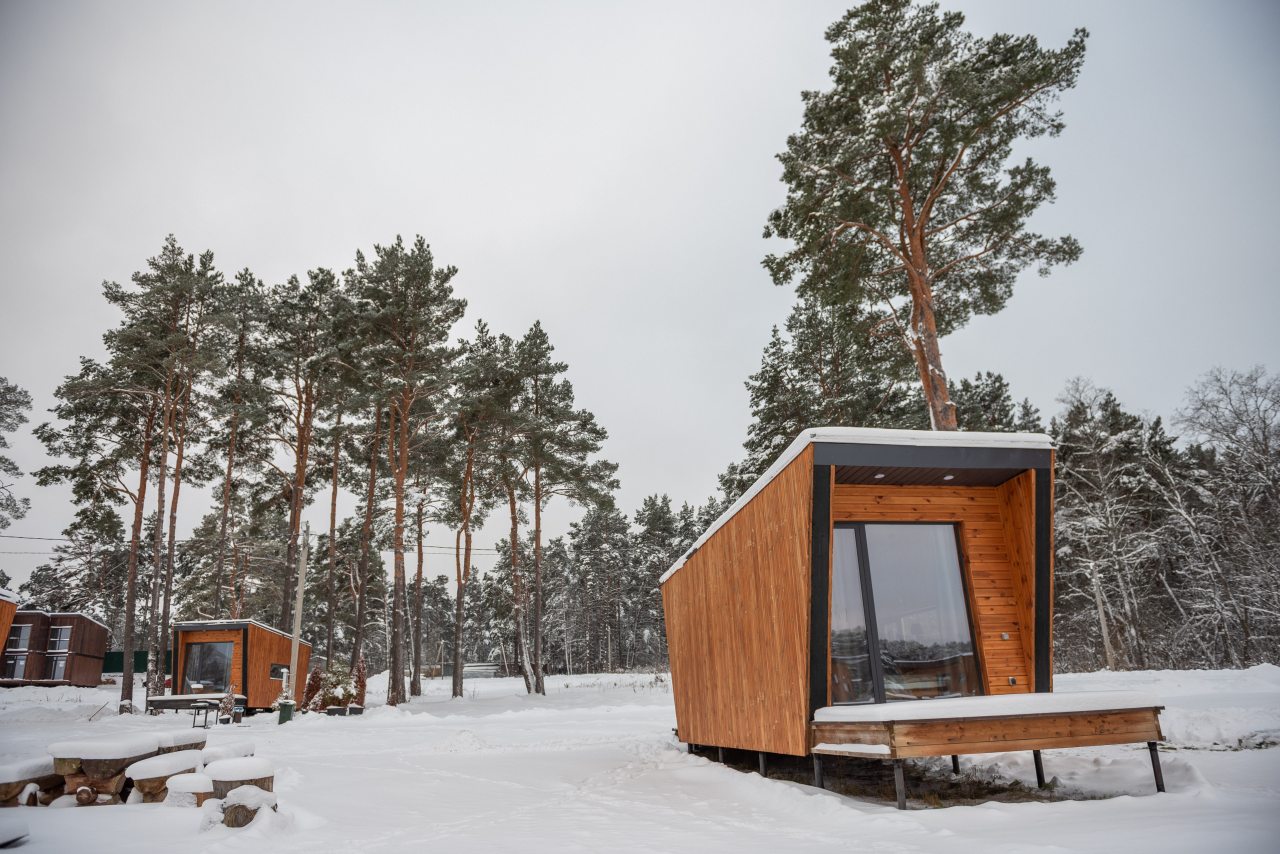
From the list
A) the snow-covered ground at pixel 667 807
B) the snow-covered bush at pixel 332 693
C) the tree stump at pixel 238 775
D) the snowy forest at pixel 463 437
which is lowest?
the snow-covered bush at pixel 332 693

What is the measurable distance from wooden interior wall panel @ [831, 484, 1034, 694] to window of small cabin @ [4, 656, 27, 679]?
37650 millimetres

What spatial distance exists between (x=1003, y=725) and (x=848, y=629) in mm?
1756

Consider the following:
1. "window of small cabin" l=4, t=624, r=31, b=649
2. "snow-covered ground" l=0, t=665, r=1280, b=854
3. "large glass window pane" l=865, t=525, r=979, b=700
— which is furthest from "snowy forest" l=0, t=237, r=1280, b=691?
"window of small cabin" l=4, t=624, r=31, b=649

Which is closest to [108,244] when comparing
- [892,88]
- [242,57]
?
[242,57]

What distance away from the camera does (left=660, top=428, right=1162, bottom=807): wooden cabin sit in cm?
575

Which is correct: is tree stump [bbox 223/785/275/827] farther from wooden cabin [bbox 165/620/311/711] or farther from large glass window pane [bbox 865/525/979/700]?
wooden cabin [bbox 165/620/311/711]

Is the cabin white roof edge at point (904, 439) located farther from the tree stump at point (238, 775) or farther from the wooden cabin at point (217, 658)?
the wooden cabin at point (217, 658)

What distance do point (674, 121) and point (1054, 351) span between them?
49.8 ft

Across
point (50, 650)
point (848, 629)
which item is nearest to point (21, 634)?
point (50, 650)

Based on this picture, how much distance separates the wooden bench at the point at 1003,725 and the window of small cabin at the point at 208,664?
20037 millimetres

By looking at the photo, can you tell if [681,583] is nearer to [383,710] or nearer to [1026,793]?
[1026,793]

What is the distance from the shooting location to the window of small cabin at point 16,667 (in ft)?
94.8

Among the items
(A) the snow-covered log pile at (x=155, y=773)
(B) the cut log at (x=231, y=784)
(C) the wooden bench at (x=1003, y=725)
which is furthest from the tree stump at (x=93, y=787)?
(C) the wooden bench at (x=1003, y=725)

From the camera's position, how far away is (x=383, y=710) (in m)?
16.6
